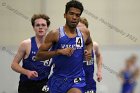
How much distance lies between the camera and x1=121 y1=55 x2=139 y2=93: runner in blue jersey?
940 centimetres

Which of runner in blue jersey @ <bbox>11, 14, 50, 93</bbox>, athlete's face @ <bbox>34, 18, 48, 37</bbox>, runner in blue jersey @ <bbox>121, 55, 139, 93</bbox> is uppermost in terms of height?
athlete's face @ <bbox>34, 18, 48, 37</bbox>

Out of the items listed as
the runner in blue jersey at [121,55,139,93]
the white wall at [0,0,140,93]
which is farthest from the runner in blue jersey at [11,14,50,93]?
the runner in blue jersey at [121,55,139,93]

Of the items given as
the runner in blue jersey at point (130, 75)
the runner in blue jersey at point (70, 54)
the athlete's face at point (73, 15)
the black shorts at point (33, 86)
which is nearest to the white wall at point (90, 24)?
the runner in blue jersey at point (130, 75)

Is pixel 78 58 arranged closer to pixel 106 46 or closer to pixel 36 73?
pixel 36 73

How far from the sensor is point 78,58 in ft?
15.5

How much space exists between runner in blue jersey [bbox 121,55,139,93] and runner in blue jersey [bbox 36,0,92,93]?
15.3 ft

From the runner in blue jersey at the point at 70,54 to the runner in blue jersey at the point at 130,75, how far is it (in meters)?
4.68

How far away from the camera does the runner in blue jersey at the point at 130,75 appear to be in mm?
9398

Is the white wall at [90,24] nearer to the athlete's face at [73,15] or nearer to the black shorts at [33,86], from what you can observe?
the black shorts at [33,86]

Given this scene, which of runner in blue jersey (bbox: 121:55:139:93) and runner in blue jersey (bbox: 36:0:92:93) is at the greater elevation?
runner in blue jersey (bbox: 36:0:92:93)

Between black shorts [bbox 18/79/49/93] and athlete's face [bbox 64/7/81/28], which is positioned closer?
athlete's face [bbox 64/7/81/28]

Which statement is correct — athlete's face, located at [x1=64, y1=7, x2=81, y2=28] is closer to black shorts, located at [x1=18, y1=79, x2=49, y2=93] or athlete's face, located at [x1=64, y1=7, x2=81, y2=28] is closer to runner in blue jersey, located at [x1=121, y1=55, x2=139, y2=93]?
black shorts, located at [x1=18, y1=79, x2=49, y2=93]

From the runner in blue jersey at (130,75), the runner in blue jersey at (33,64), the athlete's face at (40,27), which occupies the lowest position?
the runner in blue jersey at (130,75)

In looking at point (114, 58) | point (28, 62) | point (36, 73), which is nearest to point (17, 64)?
point (28, 62)
